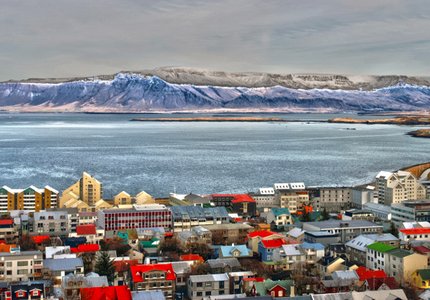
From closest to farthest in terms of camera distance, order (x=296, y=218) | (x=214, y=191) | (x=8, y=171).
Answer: (x=296, y=218)
(x=214, y=191)
(x=8, y=171)

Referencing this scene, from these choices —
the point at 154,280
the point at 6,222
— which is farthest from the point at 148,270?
the point at 6,222

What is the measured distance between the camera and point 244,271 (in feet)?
23.8

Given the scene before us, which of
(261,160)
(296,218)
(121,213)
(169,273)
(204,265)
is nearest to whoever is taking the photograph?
(169,273)

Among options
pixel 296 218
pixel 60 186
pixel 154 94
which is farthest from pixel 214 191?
pixel 154 94

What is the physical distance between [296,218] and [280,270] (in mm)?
3574

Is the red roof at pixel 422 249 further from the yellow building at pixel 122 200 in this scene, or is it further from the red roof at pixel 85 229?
the yellow building at pixel 122 200

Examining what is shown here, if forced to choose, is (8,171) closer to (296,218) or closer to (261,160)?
(261,160)

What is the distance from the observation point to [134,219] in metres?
10.3

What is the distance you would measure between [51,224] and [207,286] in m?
3.97

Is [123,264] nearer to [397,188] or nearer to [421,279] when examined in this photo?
[421,279]

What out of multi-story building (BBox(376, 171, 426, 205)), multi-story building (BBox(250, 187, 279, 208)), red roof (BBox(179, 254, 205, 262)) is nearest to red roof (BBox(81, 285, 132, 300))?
red roof (BBox(179, 254, 205, 262))

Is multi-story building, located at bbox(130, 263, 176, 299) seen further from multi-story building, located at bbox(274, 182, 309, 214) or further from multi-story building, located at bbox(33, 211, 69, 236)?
multi-story building, located at bbox(274, 182, 309, 214)

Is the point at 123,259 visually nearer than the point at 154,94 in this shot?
Yes

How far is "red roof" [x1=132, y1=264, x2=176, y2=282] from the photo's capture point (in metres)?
6.66
